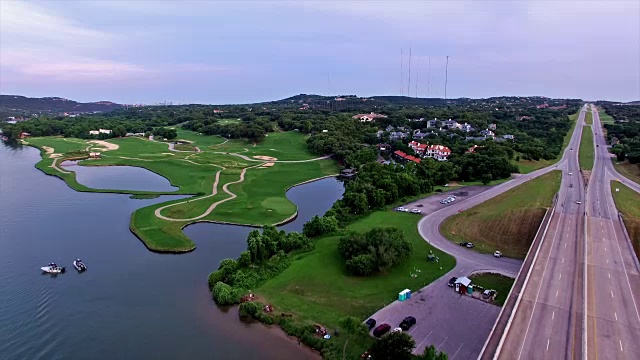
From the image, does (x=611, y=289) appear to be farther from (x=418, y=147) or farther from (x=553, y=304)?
(x=418, y=147)

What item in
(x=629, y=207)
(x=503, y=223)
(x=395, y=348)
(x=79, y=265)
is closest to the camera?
(x=395, y=348)

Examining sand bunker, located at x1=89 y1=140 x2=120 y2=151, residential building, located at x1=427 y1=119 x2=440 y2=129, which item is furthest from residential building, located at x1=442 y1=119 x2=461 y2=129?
sand bunker, located at x1=89 y1=140 x2=120 y2=151

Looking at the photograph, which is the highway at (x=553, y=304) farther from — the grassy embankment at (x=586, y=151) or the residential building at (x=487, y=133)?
the residential building at (x=487, y=133)

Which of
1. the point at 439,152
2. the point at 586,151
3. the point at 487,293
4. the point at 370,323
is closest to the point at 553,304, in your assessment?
the point at 487,293

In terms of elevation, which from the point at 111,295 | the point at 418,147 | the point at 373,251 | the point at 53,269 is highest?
the point at 418,147

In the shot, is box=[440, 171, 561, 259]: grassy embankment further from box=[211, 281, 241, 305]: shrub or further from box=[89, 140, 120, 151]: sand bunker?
box=[89, 140, 120, 151]: sand bunker
